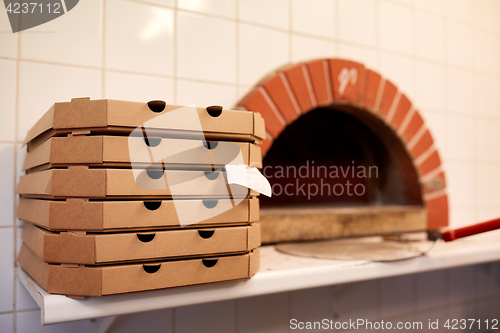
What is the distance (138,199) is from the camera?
0.65 meters

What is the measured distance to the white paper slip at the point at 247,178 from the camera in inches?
27.1

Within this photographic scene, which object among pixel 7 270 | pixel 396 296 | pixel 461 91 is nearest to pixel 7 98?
pixel 7 270

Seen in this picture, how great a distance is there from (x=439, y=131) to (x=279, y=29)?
93cm

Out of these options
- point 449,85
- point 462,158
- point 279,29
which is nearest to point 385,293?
point 462,158

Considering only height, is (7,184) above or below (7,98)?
below

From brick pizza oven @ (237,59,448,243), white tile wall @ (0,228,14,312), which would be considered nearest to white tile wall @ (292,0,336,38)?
brick pizza oven @ (237,59,448,243)

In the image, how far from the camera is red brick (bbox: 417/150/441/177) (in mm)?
1465

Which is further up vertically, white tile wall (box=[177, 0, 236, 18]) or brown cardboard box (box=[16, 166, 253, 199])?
white tile wall (box=[177, 0, 236, 18])

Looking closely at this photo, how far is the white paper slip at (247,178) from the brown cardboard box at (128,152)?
2cm

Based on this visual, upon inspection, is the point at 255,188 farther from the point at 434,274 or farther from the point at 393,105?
the point at 434,274

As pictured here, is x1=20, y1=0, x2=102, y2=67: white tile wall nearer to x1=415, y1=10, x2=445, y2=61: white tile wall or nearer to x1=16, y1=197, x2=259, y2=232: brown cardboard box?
x1=16, y1=197, x2=259, y2=232: brown cardboard box

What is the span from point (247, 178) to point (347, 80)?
811mm

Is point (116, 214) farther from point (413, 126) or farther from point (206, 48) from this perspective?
point (413, 126)

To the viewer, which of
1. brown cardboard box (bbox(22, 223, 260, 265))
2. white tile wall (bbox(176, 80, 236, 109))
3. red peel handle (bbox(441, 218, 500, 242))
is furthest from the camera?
white tile wall (bbox(176, 80, 236, 109))
